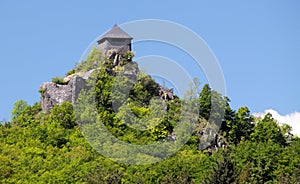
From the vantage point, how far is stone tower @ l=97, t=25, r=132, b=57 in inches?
3501

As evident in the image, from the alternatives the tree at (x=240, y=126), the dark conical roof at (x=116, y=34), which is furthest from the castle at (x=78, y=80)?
the tree at (x=240, y=126)

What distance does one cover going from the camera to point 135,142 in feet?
277

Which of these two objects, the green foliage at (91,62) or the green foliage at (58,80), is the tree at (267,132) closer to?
the green foliage at (91,62)

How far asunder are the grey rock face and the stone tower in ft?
15.3

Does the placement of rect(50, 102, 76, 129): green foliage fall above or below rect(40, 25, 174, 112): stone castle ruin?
below

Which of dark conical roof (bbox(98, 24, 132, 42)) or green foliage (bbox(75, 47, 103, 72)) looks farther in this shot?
dark conical roof (bbox(98, 24, 132, 42))

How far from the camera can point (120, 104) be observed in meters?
85.6

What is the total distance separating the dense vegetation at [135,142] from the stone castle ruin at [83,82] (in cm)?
77

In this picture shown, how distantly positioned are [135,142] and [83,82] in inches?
230

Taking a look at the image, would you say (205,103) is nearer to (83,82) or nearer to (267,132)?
(267,132)

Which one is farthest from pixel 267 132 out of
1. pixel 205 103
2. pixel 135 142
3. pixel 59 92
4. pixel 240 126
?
pixel 59 92

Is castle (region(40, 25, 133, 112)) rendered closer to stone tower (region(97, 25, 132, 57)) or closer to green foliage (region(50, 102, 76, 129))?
stone tower (region(97, 25, 132, 57))

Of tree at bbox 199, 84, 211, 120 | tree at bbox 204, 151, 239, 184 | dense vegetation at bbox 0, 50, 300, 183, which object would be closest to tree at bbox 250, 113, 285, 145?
dense vegetation at bbox 0, 50, 300, 183

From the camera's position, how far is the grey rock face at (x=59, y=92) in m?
84.8
